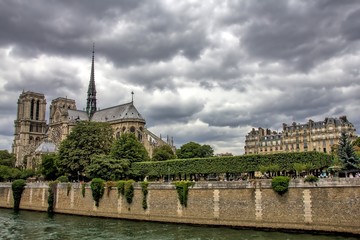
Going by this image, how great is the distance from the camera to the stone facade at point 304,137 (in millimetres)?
88062

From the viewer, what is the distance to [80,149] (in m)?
58.5

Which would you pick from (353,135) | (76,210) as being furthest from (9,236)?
(353,135)

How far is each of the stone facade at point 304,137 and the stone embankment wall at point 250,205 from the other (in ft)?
185

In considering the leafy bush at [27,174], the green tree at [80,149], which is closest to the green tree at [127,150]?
the green tree at [80,149]

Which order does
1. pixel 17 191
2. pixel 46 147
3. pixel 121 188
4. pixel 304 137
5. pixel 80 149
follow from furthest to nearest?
1. pixel 46 147
2. pixel 304 137
3. pixel 80 149
4. pixel 17 191
5. pixel 121 188

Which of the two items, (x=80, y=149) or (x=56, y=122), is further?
(x=56, y=122)

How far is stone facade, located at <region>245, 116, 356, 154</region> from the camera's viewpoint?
88.1 meters

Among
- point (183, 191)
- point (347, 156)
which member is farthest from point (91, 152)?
point (347, 156)

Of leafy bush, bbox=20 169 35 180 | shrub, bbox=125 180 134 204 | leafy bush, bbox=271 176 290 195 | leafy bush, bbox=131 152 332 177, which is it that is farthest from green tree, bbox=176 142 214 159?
leafy bush, bbox=271 176 290 195

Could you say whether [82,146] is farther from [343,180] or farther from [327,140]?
[327,140]

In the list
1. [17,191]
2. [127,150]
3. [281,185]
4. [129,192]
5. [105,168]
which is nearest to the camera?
[281,185]

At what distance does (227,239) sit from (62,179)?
3151cm

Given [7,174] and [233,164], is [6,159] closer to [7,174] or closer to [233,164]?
[7,174]

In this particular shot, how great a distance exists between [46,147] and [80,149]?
50214 millimetres
